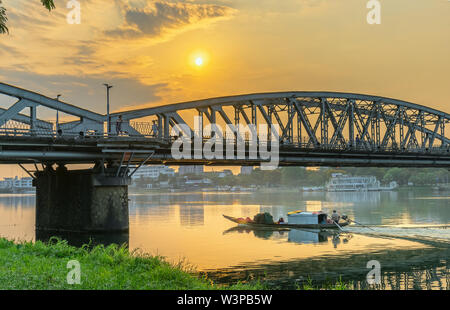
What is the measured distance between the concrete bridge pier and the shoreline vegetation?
20.5 m

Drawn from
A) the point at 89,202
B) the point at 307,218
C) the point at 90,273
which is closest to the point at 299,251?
the point at 307,218

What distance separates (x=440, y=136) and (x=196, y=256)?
226 ft

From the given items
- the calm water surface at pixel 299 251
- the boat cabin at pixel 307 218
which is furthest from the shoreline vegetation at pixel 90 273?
the boat cabin at pixel 307 218

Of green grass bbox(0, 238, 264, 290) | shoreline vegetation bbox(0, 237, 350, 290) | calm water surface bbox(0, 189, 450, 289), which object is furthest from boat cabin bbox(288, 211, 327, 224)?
shoreline vegetation bbox(0, 237, 350, 290)

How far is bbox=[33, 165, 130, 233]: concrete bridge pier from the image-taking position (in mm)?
48531

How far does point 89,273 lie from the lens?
20547 mm

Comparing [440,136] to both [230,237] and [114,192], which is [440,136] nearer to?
[230,237]

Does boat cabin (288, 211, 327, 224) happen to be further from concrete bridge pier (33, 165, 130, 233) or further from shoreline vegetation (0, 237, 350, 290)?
shoreline vegetation (0, 237, 350, 290)

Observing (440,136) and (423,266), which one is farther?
(440,136)

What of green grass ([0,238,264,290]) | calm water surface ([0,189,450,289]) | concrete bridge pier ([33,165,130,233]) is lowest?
calm water surface ([0,189,450,289])

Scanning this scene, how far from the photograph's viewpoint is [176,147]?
51.9m

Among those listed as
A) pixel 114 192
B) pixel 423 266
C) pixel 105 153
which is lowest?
pixel 423 266

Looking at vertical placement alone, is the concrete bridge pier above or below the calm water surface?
above
